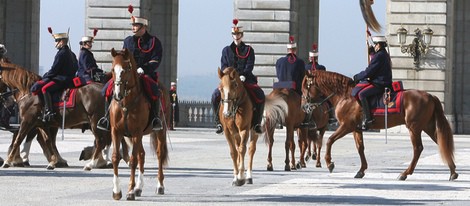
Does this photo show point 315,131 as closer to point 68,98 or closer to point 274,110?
point 274,110

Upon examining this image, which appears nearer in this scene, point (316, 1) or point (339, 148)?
point (339, 148)

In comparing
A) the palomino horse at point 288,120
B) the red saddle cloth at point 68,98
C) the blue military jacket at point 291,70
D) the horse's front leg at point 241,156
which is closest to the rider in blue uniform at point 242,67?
the horse's front leg at point 241,156

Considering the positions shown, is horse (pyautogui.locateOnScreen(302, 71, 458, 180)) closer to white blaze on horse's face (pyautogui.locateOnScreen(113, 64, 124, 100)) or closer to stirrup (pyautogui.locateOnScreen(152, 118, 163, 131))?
stirrup (pyautogui.locateOnScreen(152, 118, 163, 131))

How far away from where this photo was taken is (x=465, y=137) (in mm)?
47250

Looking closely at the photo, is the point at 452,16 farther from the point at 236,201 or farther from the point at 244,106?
the point at 236,201

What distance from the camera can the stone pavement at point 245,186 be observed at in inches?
731

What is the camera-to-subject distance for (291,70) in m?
27.9

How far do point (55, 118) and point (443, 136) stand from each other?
6.90 meters

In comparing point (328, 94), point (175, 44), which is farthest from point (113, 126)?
point (175, 44)

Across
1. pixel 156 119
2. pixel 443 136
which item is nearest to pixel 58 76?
pixel 156 119

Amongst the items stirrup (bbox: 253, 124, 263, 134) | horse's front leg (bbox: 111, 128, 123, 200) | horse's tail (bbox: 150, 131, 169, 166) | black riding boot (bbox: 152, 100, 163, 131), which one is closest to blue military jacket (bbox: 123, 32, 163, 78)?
black riding boot (bbox: 152, 100, 163, 131)

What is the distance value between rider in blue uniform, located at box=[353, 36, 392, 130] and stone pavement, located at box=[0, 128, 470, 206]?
1100 mm

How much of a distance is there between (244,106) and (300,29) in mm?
33596

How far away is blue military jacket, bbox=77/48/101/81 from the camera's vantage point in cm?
2641
